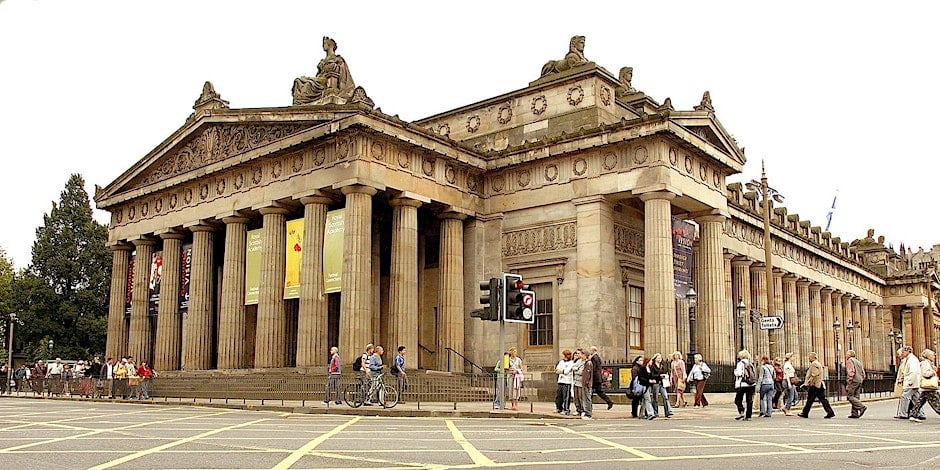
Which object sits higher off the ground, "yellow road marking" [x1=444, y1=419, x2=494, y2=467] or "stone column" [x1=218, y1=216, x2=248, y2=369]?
"stone column" [x1=218, y1=216, x2=248, y2=369]

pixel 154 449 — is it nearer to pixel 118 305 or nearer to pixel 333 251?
pixel 333 251

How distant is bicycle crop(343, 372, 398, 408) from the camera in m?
24.6

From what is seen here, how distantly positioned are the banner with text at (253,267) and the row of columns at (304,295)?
0.78 meters

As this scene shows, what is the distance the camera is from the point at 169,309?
4097 centimetres

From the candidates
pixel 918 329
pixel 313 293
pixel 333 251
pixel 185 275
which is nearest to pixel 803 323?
pixel 918 329

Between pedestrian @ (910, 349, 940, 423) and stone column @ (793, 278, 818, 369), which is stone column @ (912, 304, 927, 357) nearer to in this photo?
stone column @ (793, 278, 818, 369)

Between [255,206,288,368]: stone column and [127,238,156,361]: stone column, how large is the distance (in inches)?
394

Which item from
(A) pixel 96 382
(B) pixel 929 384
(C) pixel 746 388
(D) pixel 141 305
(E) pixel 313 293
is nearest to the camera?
(B) pixel 929 384

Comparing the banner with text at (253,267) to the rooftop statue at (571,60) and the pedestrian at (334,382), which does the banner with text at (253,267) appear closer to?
the pedestrian at (334,382)

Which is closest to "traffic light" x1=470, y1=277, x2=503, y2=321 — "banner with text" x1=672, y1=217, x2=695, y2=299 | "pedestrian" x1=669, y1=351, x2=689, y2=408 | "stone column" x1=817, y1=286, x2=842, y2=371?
"pedestrian" x1=669, y1=351, x2=689, y2=408

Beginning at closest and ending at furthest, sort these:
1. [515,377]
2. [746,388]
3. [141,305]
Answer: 1. [746,388]
2. [515,377]
3. [141,305]

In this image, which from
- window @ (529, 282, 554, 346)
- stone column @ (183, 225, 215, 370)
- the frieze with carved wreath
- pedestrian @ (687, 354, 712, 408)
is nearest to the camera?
pedestrian @ (687, 354, 712, 408)

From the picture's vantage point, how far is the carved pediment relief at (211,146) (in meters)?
35.7

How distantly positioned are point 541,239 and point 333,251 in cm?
766
